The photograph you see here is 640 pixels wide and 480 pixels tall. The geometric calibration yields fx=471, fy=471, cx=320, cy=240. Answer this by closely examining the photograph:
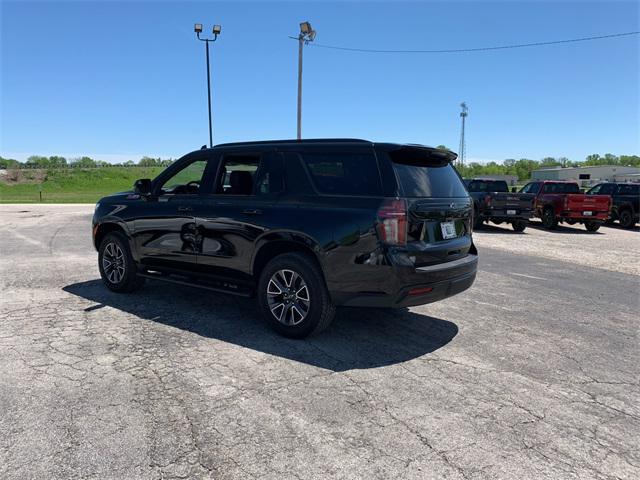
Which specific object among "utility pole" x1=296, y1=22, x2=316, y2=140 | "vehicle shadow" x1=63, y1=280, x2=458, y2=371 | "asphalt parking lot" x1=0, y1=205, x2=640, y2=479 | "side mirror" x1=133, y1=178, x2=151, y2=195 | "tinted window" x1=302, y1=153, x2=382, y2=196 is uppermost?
"utility pole" x1=296, y1=22, x2=316, y2=140

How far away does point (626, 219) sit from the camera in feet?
62.7

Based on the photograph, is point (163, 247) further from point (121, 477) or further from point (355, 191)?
point (121, 477)

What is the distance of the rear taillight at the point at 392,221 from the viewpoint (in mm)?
4043

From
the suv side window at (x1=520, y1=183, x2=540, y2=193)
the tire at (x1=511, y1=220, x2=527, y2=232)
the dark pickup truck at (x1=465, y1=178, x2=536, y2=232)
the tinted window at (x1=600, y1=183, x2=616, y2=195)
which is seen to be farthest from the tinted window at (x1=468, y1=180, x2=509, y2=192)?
the tinted window at (x1=600, y1=183, x2=616, y2=195)

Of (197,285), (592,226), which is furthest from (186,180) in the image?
(592,226)

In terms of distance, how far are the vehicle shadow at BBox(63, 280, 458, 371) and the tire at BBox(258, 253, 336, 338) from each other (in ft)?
0.52

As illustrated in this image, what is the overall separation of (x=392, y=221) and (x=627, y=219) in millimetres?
19119

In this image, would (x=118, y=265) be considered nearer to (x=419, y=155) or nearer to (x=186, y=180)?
(x=186, y=180)

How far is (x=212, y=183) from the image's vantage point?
542cm

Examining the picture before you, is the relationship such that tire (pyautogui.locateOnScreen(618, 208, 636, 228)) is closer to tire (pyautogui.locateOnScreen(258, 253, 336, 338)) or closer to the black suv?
the black suv

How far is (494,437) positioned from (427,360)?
49.8 inches

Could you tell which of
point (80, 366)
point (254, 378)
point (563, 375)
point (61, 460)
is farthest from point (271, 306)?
point (563, 375)

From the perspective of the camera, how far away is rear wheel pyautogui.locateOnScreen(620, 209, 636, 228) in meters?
18.9

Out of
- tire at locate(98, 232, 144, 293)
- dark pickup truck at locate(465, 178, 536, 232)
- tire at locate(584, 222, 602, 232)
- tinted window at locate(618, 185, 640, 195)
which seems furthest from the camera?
tinted window at locate(618, 185, 640, 195)
